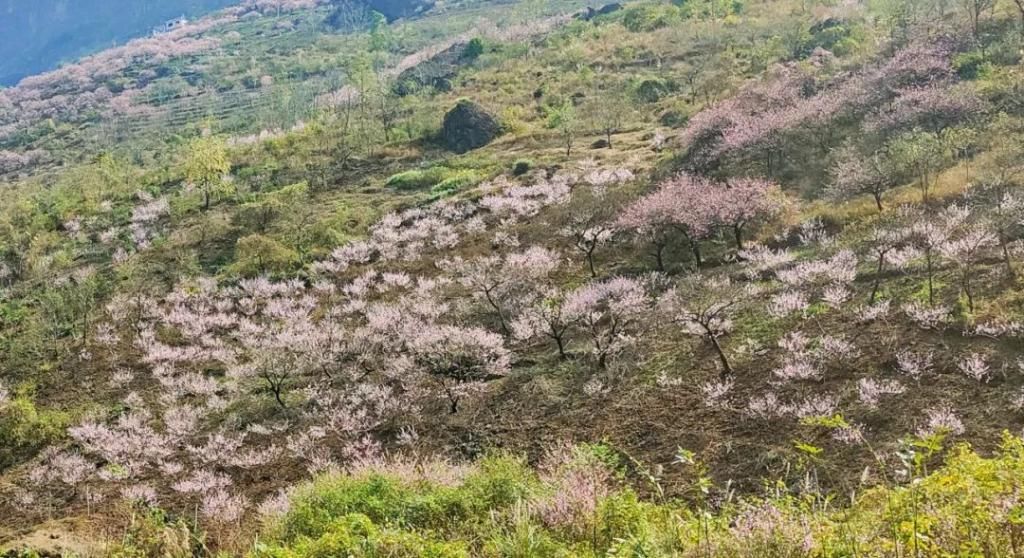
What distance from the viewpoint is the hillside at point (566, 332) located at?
28.8ft

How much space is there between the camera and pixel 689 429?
14.7 meters

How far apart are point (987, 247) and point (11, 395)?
108ft

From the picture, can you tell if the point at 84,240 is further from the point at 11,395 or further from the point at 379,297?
the point at 379,297

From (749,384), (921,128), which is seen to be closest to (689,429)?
(749,384)

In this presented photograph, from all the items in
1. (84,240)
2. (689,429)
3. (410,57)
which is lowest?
(689,429)

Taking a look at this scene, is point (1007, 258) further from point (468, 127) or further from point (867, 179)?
point (468, 127)

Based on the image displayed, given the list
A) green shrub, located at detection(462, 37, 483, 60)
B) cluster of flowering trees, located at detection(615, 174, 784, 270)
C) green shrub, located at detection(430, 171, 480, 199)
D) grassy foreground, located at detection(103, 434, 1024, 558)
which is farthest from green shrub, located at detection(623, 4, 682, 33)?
grassy foreground, located at detection(103, 434, 1024, 558)

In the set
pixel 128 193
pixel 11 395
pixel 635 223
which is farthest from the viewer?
pixel 128 193

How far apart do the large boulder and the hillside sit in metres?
0.19

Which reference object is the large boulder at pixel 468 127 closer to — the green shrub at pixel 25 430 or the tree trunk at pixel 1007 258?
the green shrub at pixel 25 430

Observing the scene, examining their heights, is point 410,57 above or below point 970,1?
above

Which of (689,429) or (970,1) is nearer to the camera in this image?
(689,429)

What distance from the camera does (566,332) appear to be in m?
21.5

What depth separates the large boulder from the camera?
5288 centimetres
